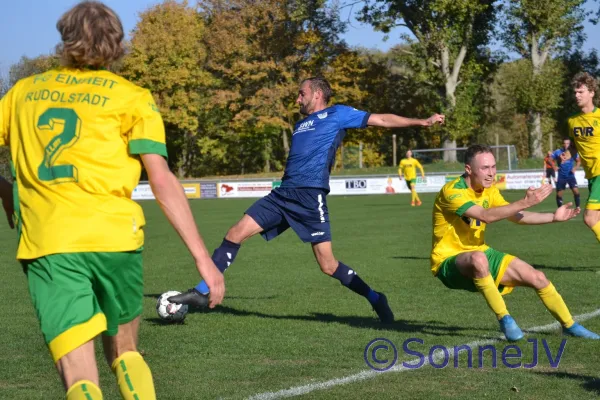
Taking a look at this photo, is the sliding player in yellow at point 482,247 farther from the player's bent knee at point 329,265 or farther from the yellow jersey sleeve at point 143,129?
the yellow jersey sleeve at point 143,129

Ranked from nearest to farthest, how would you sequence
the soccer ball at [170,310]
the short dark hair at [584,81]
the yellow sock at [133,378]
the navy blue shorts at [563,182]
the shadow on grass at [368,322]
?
the yellow sock at [133,378] < the shadow on grass at [368,322] < the soccer ball at [170,310] < the short dark hair at [584,81] < the navy blue shorts at [563,182]

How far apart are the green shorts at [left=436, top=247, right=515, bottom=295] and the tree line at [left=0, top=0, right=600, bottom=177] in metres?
40.7

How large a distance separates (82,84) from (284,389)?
2.49 metres

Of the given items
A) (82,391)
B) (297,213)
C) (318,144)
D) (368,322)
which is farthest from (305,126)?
(82,391)

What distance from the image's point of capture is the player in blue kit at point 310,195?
8.16m

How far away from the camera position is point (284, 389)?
5.35 meters

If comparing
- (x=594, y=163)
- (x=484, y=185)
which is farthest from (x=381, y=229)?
(x=484, y=185)

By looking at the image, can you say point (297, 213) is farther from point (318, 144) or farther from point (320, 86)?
point (320, 86)

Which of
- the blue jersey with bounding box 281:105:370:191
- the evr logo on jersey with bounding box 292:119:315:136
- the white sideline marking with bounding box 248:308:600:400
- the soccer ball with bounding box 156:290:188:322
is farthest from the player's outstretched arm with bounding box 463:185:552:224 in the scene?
the soccer ball with bounding box 156:290:188:322

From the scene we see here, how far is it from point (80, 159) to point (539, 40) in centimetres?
4767

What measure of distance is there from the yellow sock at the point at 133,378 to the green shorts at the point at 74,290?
0.18 m

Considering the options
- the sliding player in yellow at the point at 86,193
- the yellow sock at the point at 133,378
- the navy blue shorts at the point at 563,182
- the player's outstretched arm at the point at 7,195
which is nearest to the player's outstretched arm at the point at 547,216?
the sliding player in yellow at the point at 86,193

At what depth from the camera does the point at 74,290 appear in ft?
11.1

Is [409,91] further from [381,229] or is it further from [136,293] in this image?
[136,293]
